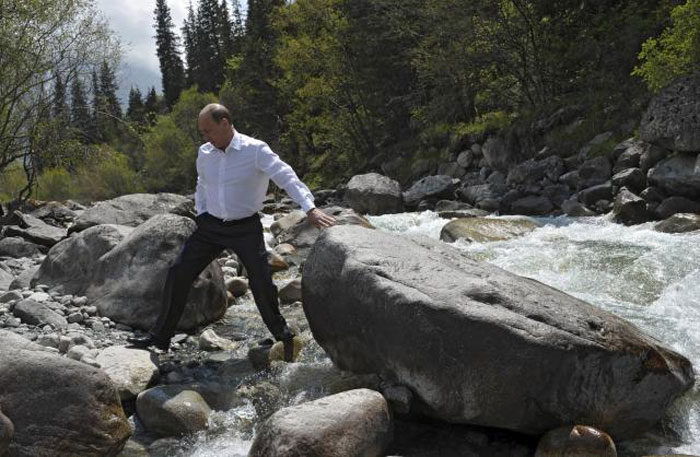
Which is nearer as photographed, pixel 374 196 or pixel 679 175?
pixel 679 175

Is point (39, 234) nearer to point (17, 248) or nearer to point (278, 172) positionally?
point (17, 248)

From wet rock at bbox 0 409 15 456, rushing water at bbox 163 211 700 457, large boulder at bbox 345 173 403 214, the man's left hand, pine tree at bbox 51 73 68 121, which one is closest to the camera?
wet rock at bbox 0 409 15 456

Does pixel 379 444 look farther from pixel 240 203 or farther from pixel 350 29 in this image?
pixel 350 29

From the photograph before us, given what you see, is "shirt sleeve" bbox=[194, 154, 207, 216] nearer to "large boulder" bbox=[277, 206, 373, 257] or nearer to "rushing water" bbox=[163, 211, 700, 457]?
"rushing water" bbox=[163, 211, 700, 457]

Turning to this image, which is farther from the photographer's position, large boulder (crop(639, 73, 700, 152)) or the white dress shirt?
large boulder (crop(639, 73, 700, 152))

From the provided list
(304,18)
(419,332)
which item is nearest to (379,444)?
(419,332)

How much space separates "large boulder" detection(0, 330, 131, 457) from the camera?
3676mm

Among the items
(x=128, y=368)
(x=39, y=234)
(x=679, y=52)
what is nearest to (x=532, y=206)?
(x=679, y=52)

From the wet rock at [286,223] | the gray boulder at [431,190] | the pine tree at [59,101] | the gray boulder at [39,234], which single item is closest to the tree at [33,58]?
the pine tree at [59,101]

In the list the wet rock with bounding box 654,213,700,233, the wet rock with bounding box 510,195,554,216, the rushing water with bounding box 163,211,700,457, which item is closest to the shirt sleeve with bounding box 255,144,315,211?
the rushing water with bounding box 163,211,700,457

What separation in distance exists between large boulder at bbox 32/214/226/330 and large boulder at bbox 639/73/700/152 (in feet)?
32.5

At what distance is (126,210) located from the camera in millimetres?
13273

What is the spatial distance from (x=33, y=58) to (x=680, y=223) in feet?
49.8

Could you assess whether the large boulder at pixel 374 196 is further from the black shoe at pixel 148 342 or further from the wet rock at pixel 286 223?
the black shoe at pixel 148 342
